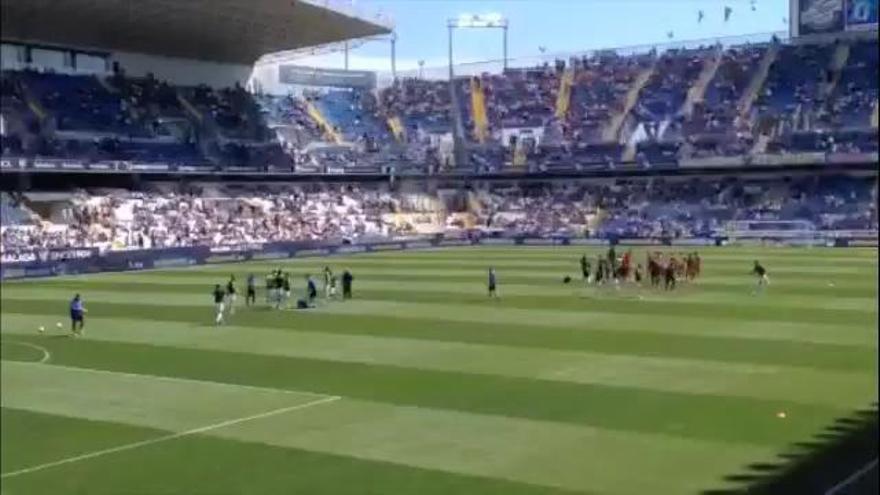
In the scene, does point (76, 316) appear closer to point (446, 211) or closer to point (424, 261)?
point (424, 261)

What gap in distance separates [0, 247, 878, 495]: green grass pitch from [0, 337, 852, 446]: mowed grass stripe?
0.08 meters

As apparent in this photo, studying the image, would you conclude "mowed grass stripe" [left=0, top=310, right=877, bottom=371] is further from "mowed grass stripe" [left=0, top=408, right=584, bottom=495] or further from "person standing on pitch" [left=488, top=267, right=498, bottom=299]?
"person standing on pitch" [left=488, top=267, right=498, bottom=299]

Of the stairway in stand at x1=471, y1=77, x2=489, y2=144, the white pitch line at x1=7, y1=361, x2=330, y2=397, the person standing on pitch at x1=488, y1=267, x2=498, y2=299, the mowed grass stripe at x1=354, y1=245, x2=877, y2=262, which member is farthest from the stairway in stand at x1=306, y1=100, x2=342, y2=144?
the white pitch line at x1=7, y1=361, x2=330, y2=397

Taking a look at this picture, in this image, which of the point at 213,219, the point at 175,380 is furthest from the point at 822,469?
the point at 213,219

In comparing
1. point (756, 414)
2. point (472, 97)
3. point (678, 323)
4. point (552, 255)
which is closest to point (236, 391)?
Result: point (756, 414)

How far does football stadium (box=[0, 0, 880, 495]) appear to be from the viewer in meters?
16.2

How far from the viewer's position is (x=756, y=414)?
18766mm

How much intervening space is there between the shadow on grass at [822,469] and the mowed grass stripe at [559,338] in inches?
258

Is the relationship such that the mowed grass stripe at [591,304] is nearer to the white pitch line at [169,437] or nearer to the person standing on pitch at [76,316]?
the person standing on pitch at [76,316]

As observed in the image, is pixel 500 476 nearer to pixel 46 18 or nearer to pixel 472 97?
pixel 46 18

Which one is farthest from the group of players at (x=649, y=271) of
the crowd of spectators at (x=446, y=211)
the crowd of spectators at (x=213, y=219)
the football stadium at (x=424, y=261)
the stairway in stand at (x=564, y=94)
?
the stairway in stand at (x=564, y=94)

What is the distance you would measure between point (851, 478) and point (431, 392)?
904 centimetres

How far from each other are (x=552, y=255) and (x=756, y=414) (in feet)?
159

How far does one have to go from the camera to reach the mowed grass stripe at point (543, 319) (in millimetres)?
28766
